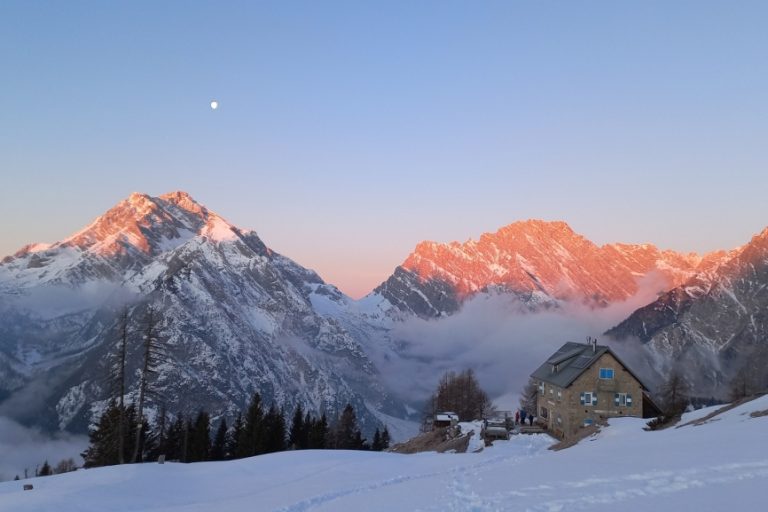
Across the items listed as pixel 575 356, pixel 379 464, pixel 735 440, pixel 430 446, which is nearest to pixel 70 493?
pixel 379 464

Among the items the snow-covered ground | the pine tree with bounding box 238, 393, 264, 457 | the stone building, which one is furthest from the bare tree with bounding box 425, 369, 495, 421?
the snow-covered ground

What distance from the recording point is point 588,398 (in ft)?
189

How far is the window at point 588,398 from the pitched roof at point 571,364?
6.37 ft

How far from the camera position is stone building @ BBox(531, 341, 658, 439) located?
57.0 m

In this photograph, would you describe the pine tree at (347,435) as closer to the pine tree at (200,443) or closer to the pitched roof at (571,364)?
the pine tree at (200,443)

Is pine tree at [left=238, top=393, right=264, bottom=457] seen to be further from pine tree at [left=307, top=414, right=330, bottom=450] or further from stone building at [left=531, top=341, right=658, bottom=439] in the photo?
stone building at [left=531, top=341, right=658, bottom=439]

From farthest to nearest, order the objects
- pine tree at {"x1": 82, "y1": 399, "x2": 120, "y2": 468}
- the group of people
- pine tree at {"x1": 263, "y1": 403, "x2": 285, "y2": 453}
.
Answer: pine tree at {"x1": 263, "y1": 403, "x2": 285, "y2": 453} → the group of people → pine tree at {"x1": 82, "y1": 399, "x2": 120, "y2": 468}

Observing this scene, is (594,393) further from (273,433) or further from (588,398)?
(273,433)

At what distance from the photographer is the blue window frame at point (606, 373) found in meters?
58.5

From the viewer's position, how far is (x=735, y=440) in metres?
21.4

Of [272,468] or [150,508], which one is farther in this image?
[272,468]

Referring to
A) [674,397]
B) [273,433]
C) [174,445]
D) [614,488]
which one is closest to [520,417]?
[273,433]

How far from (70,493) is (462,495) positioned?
17.9 metres

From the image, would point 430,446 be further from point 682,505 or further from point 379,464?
point 682,505
